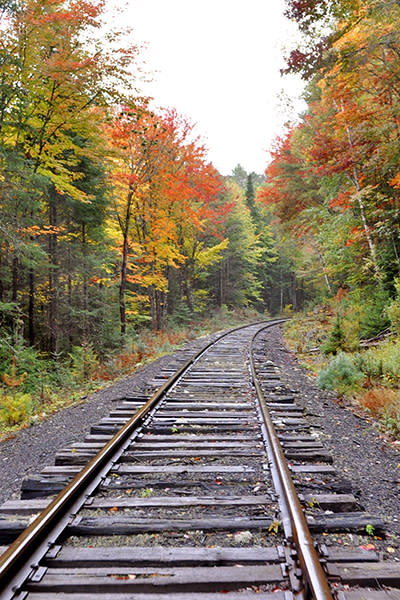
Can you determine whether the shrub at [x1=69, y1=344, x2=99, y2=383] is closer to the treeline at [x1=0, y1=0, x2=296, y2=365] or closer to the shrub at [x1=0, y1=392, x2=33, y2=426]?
the treeline at [x1=0, y1=0, x2=296, y2=365]

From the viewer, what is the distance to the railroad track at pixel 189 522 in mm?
2092

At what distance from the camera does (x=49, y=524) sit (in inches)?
101

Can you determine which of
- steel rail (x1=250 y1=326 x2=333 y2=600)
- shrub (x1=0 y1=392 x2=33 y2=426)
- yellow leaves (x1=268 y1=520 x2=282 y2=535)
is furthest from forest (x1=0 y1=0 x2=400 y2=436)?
yellow leaves (x1=268 y1=520 x2=282 y2=535)

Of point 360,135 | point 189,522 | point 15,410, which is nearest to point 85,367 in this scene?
point 15,410

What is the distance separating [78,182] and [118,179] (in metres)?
1.97

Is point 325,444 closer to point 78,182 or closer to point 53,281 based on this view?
point 53,281

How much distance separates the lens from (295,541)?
93.4 inches

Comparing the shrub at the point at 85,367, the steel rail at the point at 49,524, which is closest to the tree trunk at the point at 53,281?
the shrub at the point at 85,367

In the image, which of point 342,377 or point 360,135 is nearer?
point 342,377

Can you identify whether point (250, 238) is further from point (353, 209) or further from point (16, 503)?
point (16, 503)

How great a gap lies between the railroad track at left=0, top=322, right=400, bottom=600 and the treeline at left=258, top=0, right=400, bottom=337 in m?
6.92

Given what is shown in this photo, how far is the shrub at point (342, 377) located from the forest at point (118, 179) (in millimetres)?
177

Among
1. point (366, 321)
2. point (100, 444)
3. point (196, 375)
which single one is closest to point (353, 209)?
point (366, 321)

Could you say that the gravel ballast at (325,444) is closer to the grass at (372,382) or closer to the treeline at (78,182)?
the grass at (372,382)
